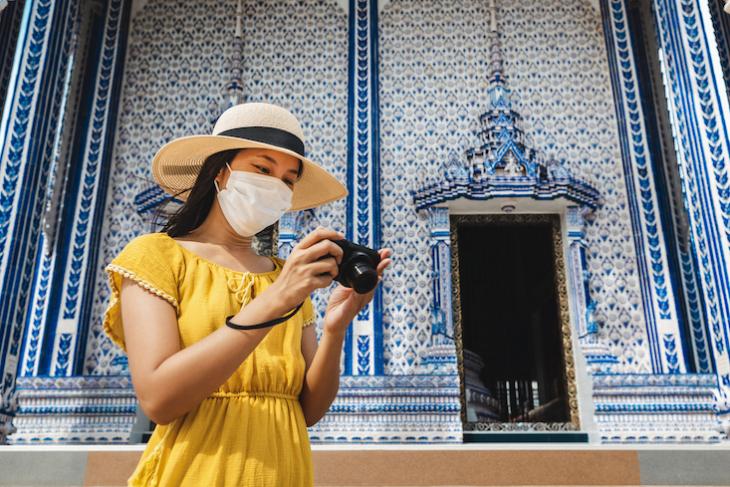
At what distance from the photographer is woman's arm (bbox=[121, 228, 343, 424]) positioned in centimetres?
74

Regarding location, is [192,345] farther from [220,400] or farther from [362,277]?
[362,277]

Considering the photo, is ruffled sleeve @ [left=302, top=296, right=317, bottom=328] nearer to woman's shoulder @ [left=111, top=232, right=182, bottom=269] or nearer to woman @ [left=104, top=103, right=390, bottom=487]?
woman @ [left=104, top=103, right=390, bottom=487]


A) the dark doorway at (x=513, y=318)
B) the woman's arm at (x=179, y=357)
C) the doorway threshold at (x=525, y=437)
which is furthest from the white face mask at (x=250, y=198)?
the dark doorway at (x=513, y=318)

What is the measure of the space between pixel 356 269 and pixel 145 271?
10.7 inches

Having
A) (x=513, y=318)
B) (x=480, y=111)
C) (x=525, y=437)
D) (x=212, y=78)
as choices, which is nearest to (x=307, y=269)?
(x=525, y=437)

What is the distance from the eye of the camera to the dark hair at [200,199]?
0.98 m

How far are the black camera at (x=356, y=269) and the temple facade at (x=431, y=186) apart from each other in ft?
10.6

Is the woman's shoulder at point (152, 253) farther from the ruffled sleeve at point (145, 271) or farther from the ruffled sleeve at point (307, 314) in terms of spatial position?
the ruffled sleeve at point (307, 314)

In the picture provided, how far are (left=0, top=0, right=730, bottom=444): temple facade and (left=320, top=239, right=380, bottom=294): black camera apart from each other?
323 cm

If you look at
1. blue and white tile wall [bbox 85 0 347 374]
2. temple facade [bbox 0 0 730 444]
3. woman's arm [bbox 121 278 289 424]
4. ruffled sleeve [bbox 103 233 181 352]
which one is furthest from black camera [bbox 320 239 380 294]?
blue and white tile wall [bbox 85 0 347 374]

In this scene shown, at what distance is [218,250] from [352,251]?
0.22m

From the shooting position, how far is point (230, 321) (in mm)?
750

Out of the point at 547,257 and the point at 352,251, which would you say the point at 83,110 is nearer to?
the point at 547,257

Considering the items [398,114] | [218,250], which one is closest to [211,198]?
[218,250]
